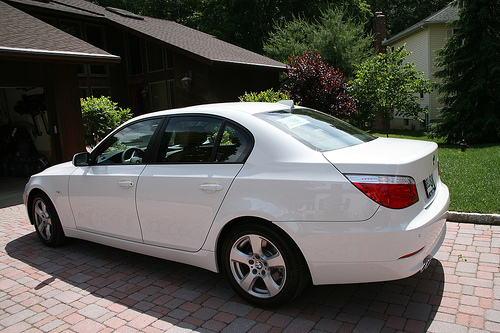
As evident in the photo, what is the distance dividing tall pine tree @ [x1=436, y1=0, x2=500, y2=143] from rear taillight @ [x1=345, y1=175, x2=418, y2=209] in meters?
14.7

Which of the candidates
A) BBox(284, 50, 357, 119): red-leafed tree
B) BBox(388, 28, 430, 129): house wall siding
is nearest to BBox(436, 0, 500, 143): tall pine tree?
BBox(284, 50, 357, 119): red-leafed tree

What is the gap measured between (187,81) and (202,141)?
1246cm

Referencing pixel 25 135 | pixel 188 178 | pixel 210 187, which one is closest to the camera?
pixel 210 187

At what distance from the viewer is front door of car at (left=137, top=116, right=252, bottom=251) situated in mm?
3456

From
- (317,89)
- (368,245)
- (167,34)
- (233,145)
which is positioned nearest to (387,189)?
(368,245)

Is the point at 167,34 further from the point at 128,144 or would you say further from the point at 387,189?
the point at 387,189

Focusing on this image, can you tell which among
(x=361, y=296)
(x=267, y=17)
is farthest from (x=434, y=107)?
(x=361, y=296)

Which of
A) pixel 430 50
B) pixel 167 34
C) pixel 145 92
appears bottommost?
pixel 145 92

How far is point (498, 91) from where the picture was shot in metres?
15.4

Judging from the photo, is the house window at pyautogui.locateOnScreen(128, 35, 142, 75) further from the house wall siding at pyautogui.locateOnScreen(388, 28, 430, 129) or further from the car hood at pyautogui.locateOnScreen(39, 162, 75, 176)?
the house wall siding at pyautogui.locateOnScreen(388, 28, 430, 129)

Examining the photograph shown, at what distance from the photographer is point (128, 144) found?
435 cm

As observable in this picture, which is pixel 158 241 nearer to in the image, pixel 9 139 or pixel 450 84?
pixel 9 139

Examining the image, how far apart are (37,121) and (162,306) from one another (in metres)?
10.1

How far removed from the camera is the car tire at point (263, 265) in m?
3.13
